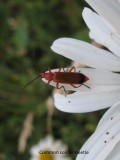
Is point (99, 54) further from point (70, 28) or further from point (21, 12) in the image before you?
point (21, 12)

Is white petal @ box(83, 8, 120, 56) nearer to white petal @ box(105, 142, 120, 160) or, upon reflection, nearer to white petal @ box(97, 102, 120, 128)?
white petal @ box(97, 102, 120, 128)

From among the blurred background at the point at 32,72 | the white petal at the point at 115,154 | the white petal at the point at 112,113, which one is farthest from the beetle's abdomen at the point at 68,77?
the blurred background at the point at 32,72

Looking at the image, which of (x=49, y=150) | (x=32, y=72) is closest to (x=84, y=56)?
(x=49, y=150)

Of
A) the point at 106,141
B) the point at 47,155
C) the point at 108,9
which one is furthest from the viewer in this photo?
the point at 47,155

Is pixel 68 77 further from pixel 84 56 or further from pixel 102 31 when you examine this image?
pixel 102 31

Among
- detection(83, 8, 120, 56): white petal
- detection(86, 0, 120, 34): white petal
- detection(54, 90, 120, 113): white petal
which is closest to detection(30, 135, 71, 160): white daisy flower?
detection(54, 90, 120, 113): white petal

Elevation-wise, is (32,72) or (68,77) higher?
(68,77)
